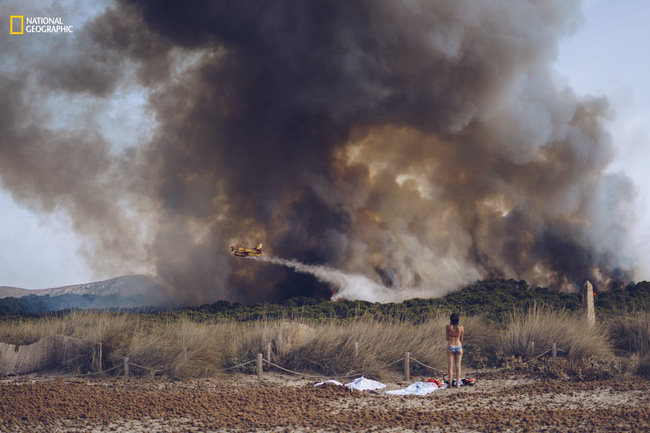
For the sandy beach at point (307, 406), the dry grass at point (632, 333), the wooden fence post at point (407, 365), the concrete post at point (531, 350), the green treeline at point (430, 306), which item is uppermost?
the green treeline at point (430, 306)

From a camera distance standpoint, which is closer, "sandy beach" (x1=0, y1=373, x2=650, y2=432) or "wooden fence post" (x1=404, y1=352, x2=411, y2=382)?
"sandy beach" (x1=0, y1=373, x2=650, y2=432)

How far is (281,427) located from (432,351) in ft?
26.5

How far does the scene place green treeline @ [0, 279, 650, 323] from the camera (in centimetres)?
2830

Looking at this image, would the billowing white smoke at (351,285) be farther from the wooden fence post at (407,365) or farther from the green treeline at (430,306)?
the wooden fence post at (407,365)

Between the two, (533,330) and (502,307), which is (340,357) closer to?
(533,330)

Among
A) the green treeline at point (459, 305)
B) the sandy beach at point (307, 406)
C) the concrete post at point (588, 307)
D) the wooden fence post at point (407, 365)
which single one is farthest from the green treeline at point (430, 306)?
the sandy beach at point (307, 406)

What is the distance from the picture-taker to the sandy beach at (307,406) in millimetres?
11703

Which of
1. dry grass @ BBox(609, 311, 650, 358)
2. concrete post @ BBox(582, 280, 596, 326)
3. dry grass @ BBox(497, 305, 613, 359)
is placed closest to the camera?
dry grass @ BBox(497, 305, 613, 359)

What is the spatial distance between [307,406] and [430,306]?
60.5ft

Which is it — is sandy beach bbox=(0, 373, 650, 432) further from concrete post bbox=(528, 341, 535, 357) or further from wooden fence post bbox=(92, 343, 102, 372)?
concrete post bbox=(528, 341, 535, 357)

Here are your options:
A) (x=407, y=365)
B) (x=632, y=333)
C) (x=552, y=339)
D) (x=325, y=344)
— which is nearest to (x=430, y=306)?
(x=632, y=333)

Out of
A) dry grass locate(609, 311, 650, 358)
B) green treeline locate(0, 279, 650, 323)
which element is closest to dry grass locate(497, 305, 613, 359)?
dry grass locate(609, 311, 650, 358)

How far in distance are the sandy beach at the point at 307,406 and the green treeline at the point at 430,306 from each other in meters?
8.60

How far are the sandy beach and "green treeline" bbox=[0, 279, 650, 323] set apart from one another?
8.60 meters
